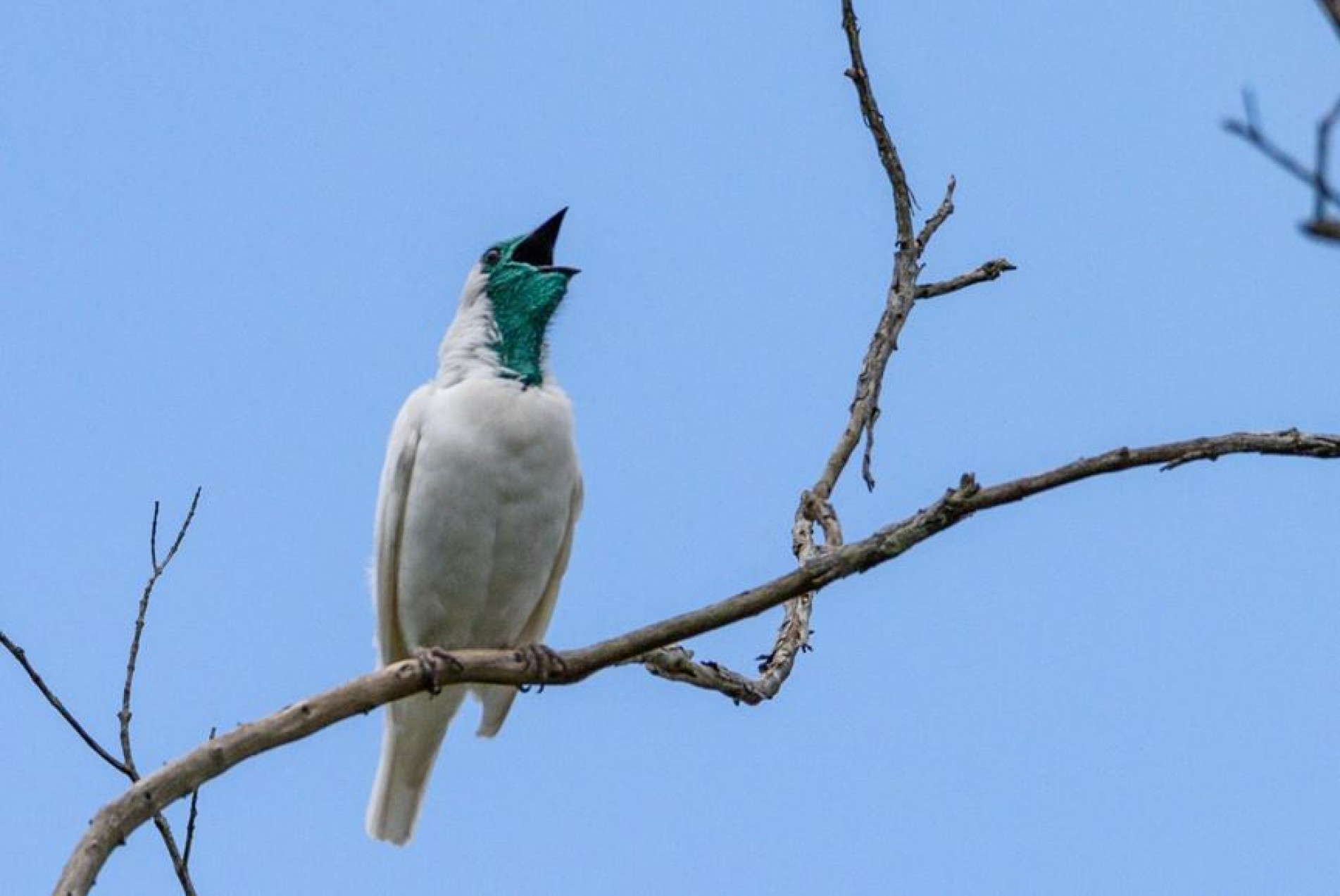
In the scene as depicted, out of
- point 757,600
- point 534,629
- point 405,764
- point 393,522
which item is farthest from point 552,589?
point 757,600

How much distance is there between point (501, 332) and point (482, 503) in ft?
2.90

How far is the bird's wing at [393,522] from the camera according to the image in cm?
720

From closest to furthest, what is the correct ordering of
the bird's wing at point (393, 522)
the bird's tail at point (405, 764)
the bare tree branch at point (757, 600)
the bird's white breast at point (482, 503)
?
the bare tree branch at point (757, 600)
the bird's white breast at point (482, 503)
the bird's wing at point (393, 522)
the bird's tail at point (405, 764)

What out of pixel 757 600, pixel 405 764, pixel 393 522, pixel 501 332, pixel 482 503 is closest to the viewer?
pixel 757 600

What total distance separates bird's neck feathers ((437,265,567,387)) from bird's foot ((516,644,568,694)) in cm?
139

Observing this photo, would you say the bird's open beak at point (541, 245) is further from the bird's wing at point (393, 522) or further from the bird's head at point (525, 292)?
the bird's wing at point (393, 522)

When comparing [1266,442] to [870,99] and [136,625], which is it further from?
[136,625]

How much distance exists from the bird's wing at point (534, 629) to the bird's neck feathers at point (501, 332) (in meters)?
0.55

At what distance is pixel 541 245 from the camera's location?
812 centimetres

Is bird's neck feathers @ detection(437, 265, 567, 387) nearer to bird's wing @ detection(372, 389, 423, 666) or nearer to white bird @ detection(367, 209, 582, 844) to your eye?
white bird @ detection(367, 209, 582, 844)

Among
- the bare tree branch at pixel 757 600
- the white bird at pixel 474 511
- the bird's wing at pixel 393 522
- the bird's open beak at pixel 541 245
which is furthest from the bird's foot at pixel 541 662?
the bird's open beak at pixel 541 245

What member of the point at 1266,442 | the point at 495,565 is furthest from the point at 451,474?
the point at 1266,442

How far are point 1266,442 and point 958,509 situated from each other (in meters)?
0.98

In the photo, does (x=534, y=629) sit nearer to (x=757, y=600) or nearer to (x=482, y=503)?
(x=482, y=503)
